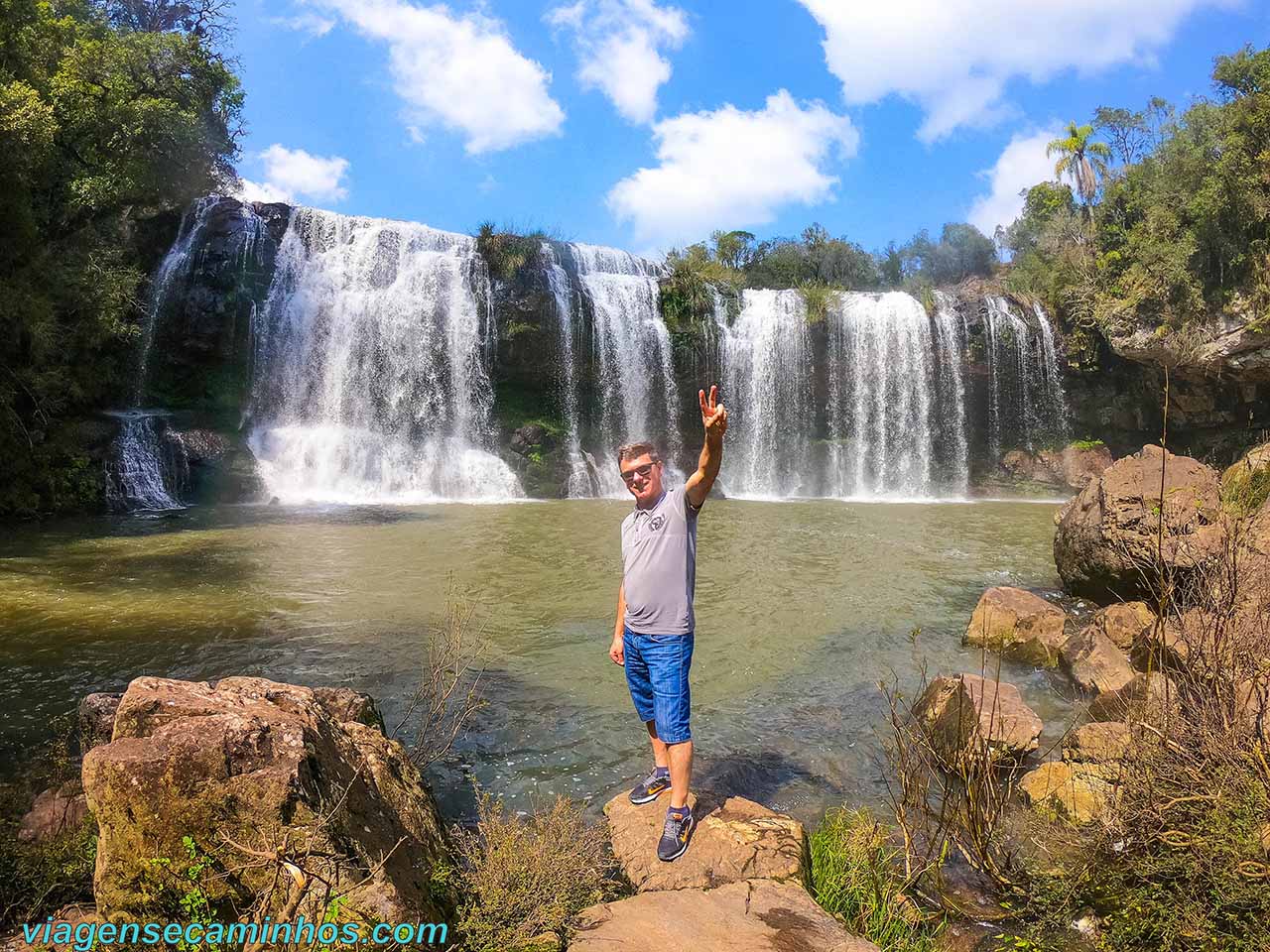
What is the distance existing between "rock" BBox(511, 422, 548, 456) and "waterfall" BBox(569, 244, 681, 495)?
5.78ft

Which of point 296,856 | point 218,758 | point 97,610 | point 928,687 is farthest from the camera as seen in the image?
point 97,610

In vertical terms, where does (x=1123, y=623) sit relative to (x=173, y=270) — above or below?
below

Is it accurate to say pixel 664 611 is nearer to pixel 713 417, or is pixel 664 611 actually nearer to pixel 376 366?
pixel 713 417

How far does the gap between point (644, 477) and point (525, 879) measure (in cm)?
177

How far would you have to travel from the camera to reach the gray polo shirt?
11.3ft

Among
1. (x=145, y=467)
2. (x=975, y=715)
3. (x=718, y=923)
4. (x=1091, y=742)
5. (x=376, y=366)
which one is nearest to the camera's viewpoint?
(x=718, y=923)

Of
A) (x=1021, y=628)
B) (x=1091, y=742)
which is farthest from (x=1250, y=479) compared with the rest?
(x=1091, y=742)

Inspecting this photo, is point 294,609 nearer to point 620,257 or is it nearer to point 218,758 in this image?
point 218,758

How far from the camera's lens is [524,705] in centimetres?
542

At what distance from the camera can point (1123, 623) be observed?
6.86 metres

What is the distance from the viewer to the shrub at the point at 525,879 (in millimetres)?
2510

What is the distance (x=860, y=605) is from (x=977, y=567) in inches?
134

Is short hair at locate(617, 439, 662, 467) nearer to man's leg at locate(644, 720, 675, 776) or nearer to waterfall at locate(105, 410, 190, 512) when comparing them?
man's leg at locate(644, 720, 675, 776)

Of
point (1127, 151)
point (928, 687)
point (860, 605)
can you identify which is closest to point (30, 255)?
point (860, 605)
